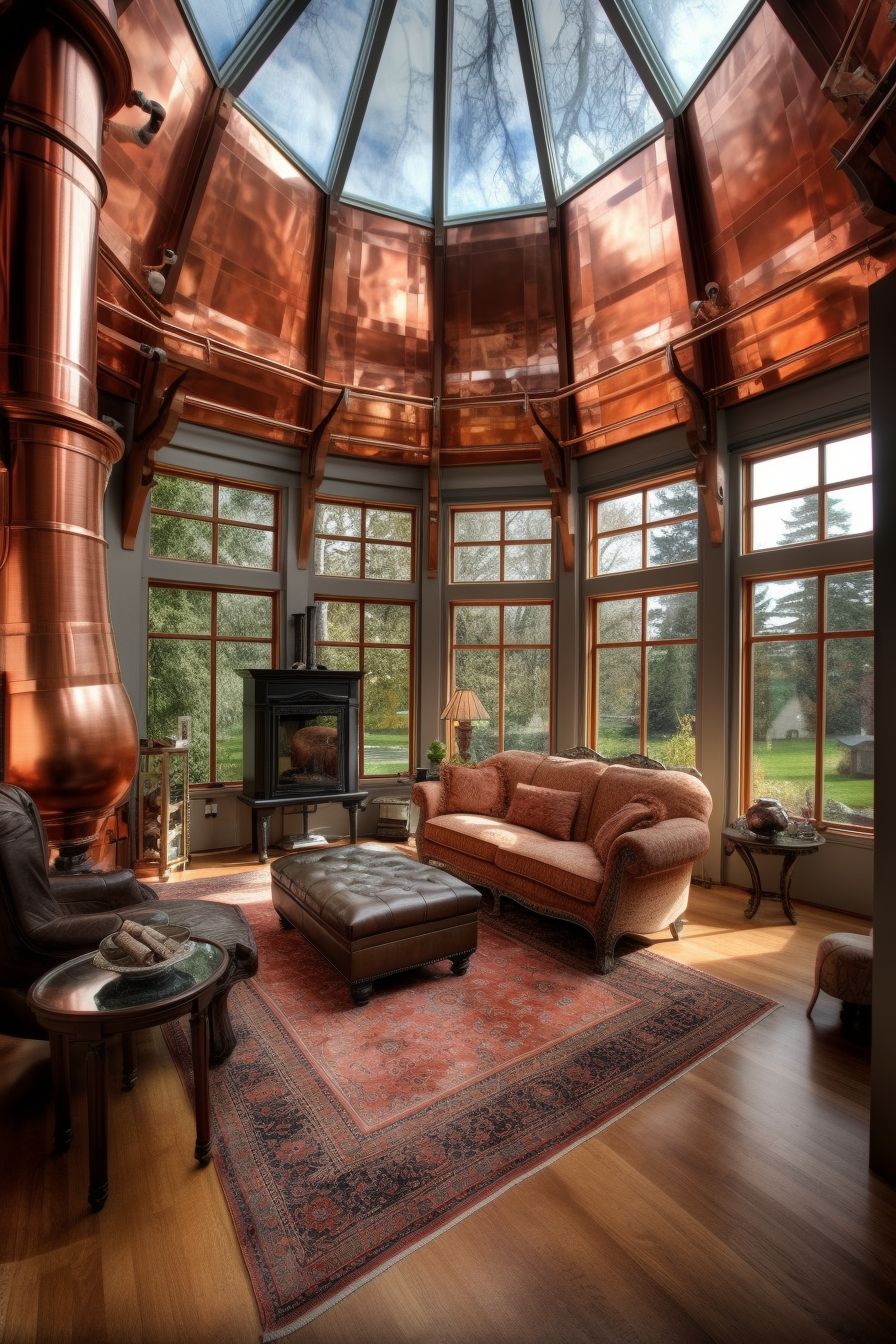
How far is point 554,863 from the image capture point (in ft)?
13.5

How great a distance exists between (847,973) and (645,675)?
3.43 m

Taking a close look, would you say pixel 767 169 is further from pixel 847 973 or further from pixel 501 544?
pixel 847 973

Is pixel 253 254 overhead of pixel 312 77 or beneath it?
beneath

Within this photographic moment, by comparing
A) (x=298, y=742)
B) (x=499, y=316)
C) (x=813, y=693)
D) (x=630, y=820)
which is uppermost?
(x=499, y=316)

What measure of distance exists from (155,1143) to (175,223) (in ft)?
20.0

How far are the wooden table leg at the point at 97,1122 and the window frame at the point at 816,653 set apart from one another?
16.1 feet

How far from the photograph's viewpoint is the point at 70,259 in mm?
3242

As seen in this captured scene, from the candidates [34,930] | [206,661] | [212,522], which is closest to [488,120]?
[212,522]

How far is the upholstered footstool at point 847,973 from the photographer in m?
2.98

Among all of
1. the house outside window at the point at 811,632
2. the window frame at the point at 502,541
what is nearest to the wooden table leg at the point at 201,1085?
the house outside window at the point at 811,632

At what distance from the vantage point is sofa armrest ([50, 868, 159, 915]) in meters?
3.12

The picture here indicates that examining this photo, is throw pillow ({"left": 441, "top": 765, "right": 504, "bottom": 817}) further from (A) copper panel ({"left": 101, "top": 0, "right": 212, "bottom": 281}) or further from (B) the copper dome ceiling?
(B) the copper dome ceiling

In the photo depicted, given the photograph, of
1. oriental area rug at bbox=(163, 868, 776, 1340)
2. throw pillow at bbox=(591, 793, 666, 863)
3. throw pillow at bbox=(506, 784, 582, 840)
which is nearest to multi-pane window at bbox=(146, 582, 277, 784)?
oriental area rug at bbox=(163, 868, 776, 1340)

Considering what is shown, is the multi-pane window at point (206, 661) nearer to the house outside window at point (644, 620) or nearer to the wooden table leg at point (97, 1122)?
the house outside window at point (644, 620)
